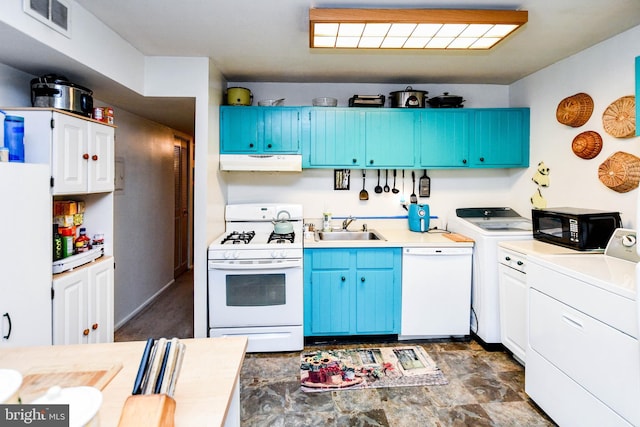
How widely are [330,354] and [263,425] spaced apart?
0.89 meters

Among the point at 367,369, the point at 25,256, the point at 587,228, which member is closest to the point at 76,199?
the point at 25,256

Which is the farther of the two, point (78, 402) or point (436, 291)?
point (436, 291)

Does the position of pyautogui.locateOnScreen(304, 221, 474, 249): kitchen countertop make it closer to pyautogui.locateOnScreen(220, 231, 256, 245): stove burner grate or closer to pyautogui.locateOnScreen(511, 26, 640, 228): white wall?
pyautogui.locateOnScreen(220, 231, 256, 245): stove burner grate

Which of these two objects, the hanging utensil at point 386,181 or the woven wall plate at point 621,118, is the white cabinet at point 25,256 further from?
the woven wall plate at point 621,118

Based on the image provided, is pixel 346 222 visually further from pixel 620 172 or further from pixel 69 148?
pixel 69 148

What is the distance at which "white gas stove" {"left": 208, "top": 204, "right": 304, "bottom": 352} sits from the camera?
263 centimetres

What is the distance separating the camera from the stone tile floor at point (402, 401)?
194cm

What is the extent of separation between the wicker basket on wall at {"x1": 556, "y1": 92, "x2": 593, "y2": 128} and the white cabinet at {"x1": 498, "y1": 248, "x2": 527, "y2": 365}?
1.18 m

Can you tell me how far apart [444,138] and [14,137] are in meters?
3.13

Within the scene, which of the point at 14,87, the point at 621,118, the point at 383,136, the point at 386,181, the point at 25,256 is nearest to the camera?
the point at 25,256

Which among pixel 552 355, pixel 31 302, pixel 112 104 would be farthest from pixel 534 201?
pixel 112 104

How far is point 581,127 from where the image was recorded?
2551mm

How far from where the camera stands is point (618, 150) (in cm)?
226

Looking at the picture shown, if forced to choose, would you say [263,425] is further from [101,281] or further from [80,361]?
[101,281]
